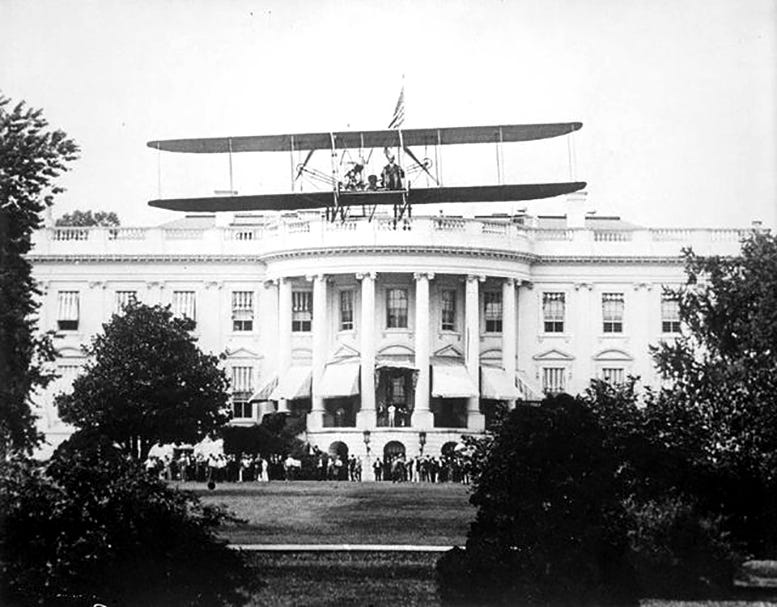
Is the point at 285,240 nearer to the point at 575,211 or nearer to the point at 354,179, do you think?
the point at 354,179

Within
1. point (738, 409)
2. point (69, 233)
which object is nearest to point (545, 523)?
A: point (738, 409)

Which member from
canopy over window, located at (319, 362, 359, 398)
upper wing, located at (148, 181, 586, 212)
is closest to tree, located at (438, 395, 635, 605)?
upper wing, located at (148, 181, 586, 212)

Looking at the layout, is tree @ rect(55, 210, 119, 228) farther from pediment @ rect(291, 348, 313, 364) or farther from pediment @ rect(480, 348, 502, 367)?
pediment @ rect(480, 348, 502, 367)

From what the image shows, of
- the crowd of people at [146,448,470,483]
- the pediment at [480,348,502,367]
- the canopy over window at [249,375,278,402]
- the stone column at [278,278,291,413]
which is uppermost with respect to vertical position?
the stone column at [278,278,291,413]

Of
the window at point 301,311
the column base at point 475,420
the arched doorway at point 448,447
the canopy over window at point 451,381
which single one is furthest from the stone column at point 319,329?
the arched doorway at point 448,447

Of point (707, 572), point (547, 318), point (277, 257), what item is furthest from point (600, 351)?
point (707, 572)

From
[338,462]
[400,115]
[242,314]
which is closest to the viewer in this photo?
[338,462]
